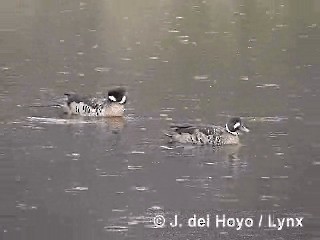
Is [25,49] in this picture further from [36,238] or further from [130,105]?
[36,238]

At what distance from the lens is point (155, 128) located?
17.9 meters

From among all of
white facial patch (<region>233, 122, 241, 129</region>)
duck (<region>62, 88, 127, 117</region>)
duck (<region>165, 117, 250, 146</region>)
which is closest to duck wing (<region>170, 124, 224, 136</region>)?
duck (<region>165, 117, 250, 146</region>)

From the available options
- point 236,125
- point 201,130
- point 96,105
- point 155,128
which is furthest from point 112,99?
→ point 236,125

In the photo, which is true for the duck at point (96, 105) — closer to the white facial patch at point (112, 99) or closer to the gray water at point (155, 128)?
the white facial patch at point (112, 99)

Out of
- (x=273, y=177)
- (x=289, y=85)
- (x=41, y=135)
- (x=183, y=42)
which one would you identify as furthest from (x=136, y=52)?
(x=273, y=177)

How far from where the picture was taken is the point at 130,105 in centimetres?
2027

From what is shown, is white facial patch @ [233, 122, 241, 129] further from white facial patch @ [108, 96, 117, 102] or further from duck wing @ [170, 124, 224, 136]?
white facial patch @ [108, 96, 117, 102]

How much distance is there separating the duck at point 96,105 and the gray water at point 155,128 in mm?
245

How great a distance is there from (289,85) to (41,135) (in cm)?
661

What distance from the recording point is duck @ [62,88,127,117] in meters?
19.4

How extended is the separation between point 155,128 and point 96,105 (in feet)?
6.19

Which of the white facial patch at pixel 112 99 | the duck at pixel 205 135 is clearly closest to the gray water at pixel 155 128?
the duck at pixel 205 135

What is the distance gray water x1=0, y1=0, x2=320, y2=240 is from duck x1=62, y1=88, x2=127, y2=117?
24 cm

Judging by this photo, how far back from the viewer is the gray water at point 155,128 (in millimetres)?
13086
